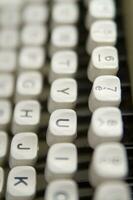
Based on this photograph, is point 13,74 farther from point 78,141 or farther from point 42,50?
point 78,141

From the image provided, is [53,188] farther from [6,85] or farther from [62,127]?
[6,85]

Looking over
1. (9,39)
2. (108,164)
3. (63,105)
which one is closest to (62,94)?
(63,105)

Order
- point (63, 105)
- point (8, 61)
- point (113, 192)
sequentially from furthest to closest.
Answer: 1. point (8, 61)
2. point (63, 105)
3. point (113, 192)

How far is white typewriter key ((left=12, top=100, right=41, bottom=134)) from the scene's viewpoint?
91 centimetres

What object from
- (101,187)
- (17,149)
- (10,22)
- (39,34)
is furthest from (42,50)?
(101,187)

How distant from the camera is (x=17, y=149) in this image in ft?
2.78

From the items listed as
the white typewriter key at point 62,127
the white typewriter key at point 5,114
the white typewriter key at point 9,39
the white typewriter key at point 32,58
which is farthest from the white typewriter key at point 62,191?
the white typewriter key at point 9,39

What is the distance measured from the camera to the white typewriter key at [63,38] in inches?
41.9

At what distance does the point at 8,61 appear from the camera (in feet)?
3.65

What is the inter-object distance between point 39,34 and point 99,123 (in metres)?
0.45

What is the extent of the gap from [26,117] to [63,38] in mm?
257

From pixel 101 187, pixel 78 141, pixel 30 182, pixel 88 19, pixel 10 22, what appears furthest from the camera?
pixel 10 22

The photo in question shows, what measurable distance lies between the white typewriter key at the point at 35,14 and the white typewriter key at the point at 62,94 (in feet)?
1.06

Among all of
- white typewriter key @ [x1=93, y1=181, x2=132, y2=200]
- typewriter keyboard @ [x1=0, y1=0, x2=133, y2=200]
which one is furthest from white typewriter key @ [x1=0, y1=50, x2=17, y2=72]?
white typewriter key @ [x1=93, y1=181, x2=132, y2=200]
